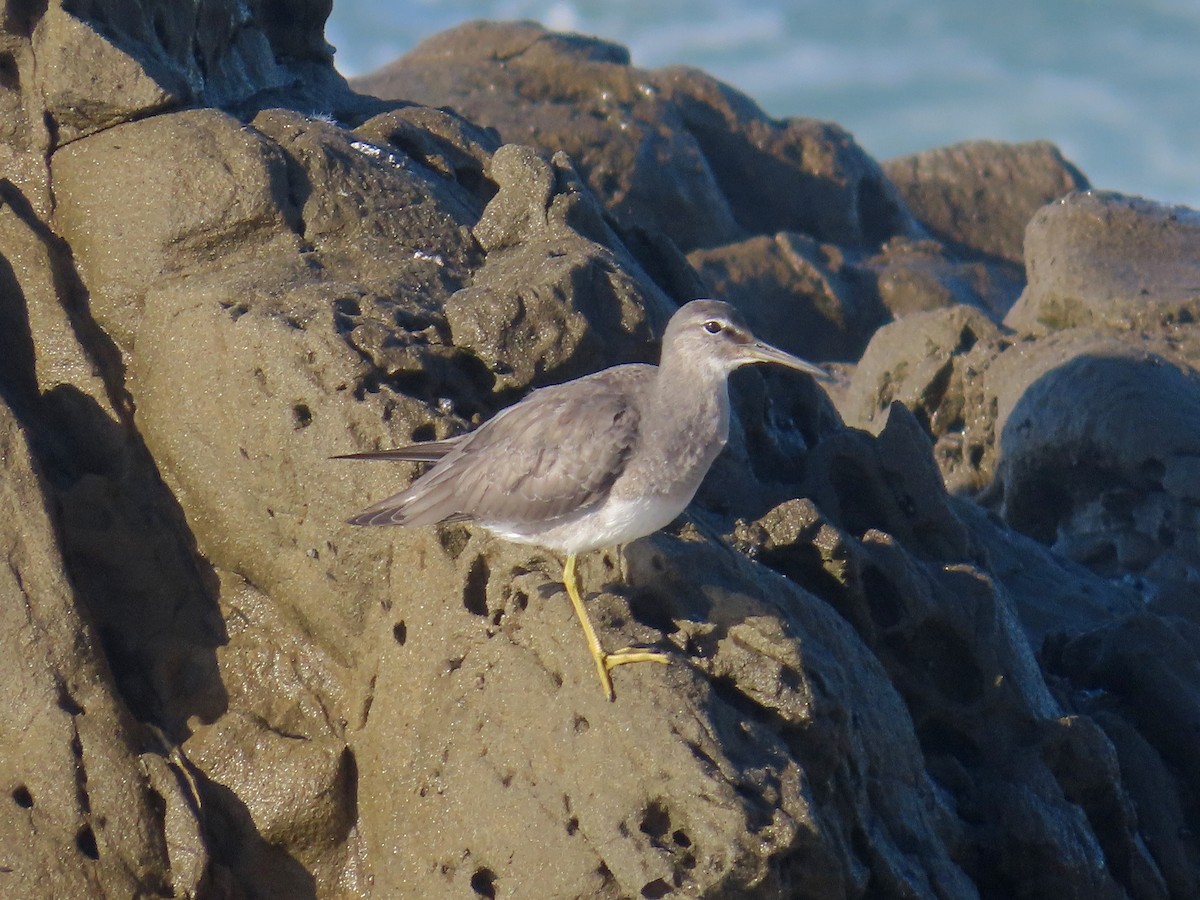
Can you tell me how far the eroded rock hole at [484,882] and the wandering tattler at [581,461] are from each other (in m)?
0.96

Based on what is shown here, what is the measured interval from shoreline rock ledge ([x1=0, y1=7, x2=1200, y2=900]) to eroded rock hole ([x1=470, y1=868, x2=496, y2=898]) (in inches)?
0.5

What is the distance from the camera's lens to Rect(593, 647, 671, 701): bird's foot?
17.5 ft

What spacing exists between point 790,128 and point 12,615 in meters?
12.0

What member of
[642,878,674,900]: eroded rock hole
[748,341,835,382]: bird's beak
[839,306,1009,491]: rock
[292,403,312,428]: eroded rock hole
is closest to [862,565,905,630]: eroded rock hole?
[748,341,835,382]: bird's beak

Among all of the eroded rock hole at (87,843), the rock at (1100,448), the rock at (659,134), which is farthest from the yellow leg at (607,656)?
the rock at (659,134)

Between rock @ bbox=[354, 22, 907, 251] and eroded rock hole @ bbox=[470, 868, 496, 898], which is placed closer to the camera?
eroded rock hole @ bbox=[470, 868, 496, 898]

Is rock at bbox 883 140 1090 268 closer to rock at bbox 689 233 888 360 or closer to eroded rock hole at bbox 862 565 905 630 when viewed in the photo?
rock at bbox 689 233 888 360

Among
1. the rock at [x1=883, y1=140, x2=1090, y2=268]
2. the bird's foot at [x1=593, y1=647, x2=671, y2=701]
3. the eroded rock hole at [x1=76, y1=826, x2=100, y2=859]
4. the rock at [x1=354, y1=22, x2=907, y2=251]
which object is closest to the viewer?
the bird's foot at [x1=593, y1=647, x2=671, y2=701]

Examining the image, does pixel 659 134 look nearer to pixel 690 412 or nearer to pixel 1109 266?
pixel 1109 266

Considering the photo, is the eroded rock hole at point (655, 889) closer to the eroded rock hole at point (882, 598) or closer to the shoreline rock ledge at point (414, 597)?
the shoreline rock ledge at point (414, 597)

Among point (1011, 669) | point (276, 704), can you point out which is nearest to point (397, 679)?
point (276, 704)

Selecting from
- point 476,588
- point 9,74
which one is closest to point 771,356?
point 476,588

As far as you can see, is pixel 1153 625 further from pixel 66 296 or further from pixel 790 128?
pixel 790 128

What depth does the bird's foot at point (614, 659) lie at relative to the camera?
211 inches
